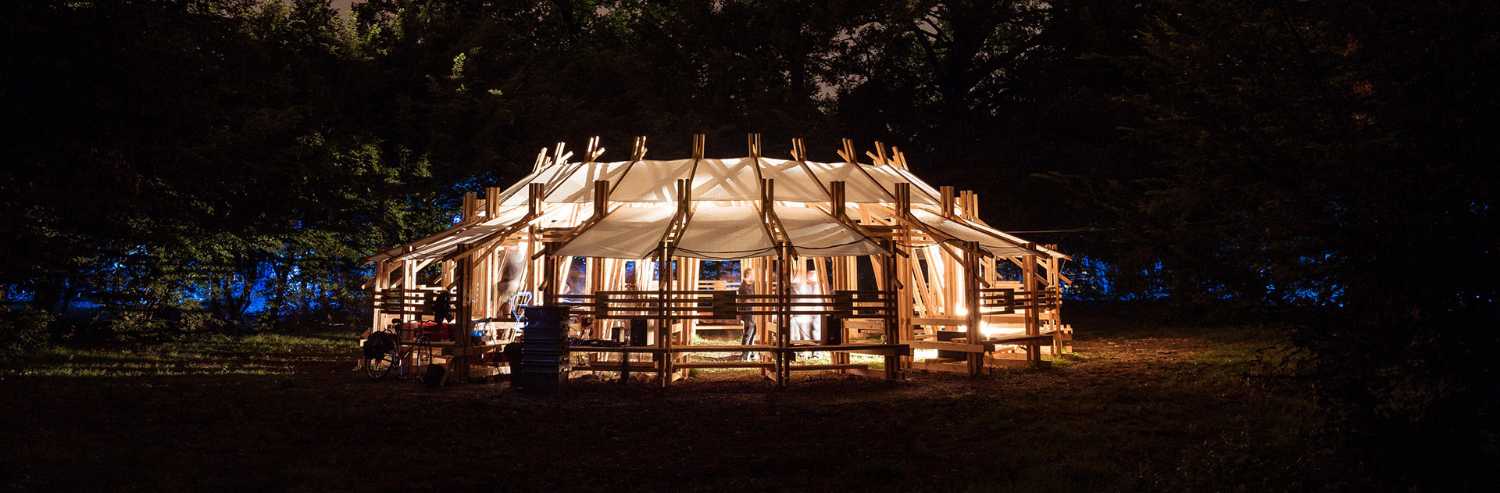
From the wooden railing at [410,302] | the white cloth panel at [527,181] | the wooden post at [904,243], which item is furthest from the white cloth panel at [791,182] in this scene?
the wooden railing at [410,302]

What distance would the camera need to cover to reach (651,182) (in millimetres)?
15297

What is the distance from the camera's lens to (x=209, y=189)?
1747 cm

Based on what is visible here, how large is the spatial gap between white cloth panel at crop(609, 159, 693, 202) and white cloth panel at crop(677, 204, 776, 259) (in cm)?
66

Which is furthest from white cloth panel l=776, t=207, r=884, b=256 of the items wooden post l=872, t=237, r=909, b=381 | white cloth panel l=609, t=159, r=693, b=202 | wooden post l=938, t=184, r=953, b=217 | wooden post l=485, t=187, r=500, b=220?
wooden post l=485, t=187, r=500, b=220

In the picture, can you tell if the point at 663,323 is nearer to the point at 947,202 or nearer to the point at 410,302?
the point at 410,302

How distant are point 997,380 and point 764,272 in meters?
4.38

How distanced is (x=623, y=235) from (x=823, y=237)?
259 centimetres

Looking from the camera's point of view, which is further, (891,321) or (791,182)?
(791,182)

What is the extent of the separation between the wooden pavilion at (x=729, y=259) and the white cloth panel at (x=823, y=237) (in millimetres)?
35

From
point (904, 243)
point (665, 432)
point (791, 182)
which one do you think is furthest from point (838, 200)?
point (665, 432)

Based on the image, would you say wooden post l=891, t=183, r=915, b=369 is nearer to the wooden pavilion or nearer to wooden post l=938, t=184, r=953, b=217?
the wooden pavilion

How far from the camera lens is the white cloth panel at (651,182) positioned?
15.0 metres

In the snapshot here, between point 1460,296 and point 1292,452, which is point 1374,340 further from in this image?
point 1292,452

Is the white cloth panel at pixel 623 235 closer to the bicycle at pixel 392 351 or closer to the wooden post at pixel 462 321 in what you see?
the wooden post at pixel 462 321
